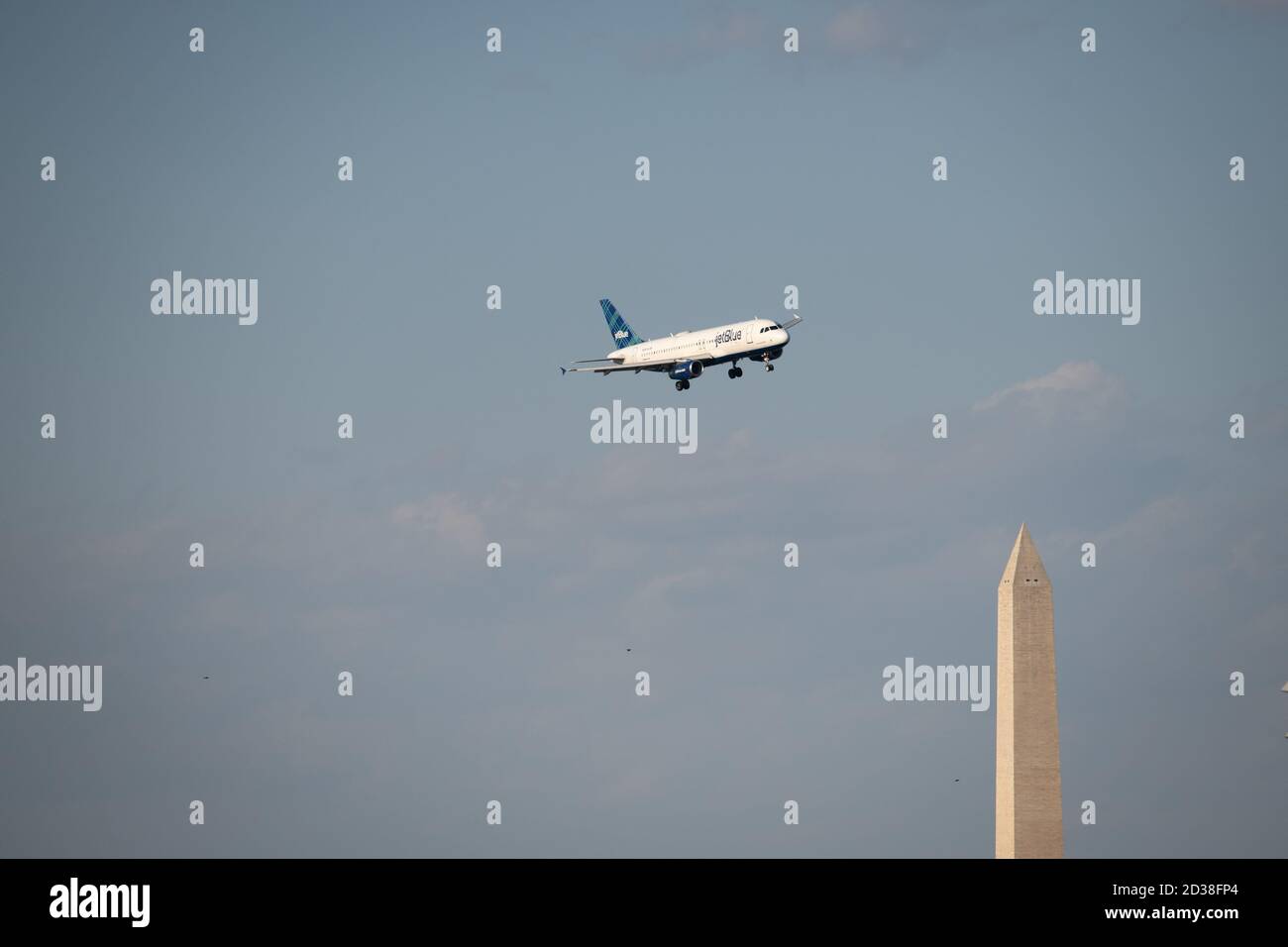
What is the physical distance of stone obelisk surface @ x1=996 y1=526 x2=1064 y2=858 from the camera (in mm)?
184625

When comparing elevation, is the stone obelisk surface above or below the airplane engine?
below

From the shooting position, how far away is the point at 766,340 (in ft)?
636

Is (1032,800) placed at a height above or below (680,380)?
below

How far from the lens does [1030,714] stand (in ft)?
607

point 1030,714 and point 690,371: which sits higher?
point 690,371

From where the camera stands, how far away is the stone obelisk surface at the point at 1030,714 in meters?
185

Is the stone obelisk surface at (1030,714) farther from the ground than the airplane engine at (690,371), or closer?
closer
